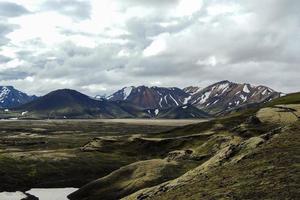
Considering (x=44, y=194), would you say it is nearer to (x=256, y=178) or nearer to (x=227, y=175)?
(x=227, y=175)

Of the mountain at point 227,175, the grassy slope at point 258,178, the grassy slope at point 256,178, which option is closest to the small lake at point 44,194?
the mountain at point 227,175

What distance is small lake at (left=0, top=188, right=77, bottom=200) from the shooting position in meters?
87.1

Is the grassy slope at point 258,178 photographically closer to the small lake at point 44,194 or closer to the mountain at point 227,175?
the mountain at point 227,175

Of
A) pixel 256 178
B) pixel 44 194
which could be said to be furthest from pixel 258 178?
A: pixel 44 194

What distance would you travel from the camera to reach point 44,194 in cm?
9119

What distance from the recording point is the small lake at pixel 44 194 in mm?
87062

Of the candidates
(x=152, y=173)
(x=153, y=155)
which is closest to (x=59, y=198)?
(x=152, y=173)

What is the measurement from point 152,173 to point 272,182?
42.7 metres

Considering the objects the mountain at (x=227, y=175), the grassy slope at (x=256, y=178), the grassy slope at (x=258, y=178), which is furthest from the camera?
the mountain at (x=227, y=175)

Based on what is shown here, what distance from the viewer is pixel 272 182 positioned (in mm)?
38875

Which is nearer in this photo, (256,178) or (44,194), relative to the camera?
(256,178)

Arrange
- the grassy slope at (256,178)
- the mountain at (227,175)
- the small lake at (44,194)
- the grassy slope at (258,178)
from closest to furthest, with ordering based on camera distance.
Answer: the grassy slope at (258,178) < the grassy slope at (256,178) < the mountain at (227,175) < the small lake at (44,194)

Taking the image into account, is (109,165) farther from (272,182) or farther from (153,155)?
(272,182)

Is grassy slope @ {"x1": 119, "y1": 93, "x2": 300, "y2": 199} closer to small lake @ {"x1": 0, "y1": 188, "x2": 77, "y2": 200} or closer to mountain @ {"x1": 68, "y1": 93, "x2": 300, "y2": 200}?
mountain @ {"x1": 68, "y1": 93, "x2": 300, "y2": 200}
